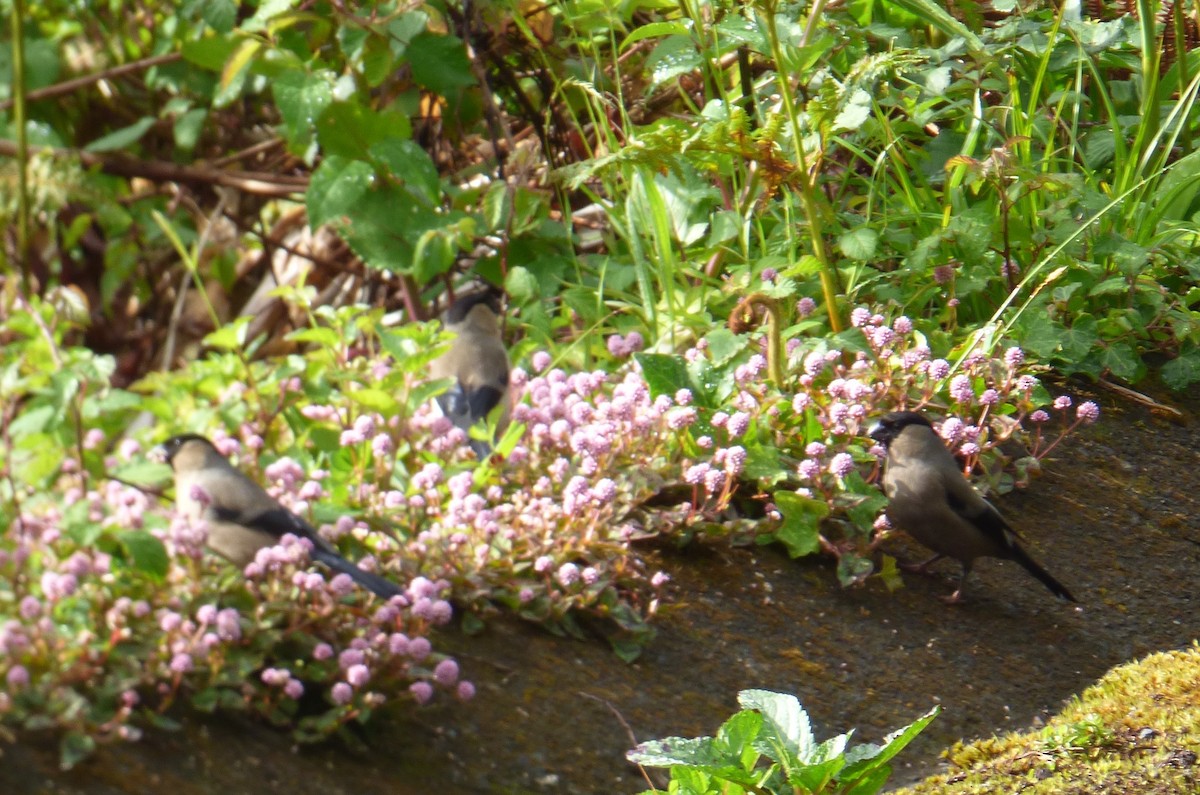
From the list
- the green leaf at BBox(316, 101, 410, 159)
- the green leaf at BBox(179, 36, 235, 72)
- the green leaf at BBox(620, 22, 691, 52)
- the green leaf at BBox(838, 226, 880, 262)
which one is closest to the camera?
the green leaf at BBox(838, 226, 880, 262)

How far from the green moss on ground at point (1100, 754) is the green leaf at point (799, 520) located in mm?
594

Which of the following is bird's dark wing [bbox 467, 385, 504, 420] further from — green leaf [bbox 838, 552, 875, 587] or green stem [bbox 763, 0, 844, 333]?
green leaf [bbox 838, 552, 875, 587]

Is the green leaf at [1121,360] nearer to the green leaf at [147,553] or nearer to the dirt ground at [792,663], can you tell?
the dirt ground at [792,663]

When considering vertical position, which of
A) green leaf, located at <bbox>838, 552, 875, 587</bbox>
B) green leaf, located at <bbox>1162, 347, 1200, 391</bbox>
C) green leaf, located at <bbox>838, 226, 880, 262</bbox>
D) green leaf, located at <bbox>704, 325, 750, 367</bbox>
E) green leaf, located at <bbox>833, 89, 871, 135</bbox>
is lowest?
green leaf, located at <bbox>1162, 347, 1200, 391</bbox>

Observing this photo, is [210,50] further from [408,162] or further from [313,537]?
[313,537]

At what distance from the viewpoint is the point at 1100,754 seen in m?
2.30

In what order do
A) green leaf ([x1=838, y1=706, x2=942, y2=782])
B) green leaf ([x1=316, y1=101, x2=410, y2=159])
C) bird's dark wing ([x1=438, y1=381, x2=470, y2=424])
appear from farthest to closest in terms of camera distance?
green leaf ([x1=316, y1=101, x2=410, y2=159]) → bird's dark wing ([x1=438, y1=381, x2=470, y2=424]) → green leaf ([x1=838, y1=706, x2=942, y2=782])

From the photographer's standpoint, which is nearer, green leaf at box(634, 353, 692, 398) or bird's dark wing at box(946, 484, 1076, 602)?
bird's dark wing at box(946, 484, 1076, 602)

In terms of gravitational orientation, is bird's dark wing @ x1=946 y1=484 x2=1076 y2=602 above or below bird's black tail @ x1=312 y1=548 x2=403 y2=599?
below

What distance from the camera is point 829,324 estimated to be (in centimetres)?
360

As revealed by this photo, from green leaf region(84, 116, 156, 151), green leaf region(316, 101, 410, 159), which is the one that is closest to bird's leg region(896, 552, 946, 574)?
green leaf region(316, 101, 410, 159)

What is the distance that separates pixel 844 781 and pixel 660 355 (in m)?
1.34

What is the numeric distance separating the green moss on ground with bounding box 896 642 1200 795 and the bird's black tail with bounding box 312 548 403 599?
953mm

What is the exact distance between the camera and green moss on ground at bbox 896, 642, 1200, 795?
2.22m
